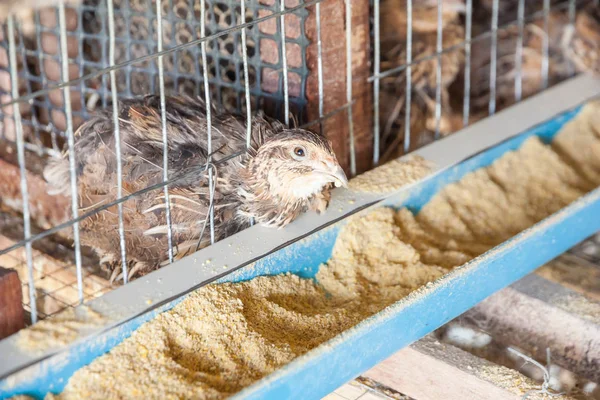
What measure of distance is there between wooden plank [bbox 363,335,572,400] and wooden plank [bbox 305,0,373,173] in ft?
2.53

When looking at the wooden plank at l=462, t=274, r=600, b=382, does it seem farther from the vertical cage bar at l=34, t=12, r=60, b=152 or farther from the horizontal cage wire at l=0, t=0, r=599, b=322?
the vertical cage bar at l=34, t=12, r=60, b=152

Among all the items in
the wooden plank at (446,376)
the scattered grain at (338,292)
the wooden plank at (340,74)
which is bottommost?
the wooden plank at (446,376)

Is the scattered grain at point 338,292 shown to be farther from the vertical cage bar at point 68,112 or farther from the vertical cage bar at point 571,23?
the vertical cage bar at point 571,23

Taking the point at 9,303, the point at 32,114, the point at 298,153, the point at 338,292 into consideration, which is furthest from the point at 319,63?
the point at 32,114

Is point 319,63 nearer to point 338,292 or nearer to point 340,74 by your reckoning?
point 340,74

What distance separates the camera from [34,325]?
1803 mm

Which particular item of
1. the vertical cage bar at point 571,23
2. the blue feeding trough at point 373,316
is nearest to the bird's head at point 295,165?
the blue feeding trough at point 373,316

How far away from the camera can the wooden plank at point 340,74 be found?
8.23 ft

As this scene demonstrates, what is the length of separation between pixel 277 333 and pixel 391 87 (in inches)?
63.5

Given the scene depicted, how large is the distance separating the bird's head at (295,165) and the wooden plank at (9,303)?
66 centimetres

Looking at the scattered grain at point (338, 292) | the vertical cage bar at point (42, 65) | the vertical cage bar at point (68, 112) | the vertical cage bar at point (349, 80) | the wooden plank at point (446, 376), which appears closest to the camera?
the vertical cage bar at point (68, 112)

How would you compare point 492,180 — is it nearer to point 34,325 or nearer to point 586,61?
point 586,61

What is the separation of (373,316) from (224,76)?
1115 millimetres

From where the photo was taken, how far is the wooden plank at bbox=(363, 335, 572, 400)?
2.05m
